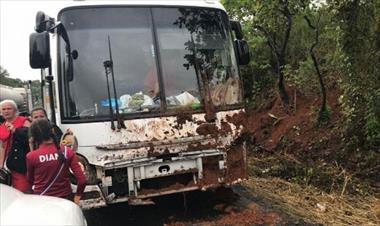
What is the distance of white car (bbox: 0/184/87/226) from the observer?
318 cm

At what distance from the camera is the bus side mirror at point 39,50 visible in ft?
21.2

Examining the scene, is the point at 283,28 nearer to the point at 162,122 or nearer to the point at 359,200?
the point at 359,200

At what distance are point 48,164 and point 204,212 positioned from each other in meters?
3.18

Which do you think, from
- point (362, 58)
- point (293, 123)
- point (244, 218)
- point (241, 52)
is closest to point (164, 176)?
point (244, 218)

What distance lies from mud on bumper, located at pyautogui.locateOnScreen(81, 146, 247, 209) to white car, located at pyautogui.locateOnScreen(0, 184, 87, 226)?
8.53 ft

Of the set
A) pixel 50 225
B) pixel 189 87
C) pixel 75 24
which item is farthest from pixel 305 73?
pixel 50 225

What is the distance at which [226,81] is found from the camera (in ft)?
24.0

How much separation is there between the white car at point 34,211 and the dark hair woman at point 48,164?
1157mm

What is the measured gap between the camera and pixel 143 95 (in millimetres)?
6777

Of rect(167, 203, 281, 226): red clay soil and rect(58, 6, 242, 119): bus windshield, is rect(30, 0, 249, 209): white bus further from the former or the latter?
rect(167, 203, 281, 226): red clay soil

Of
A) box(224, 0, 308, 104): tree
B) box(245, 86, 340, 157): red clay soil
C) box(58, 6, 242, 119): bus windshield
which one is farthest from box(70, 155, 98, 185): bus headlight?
box(224, 0, 308, 104): tree

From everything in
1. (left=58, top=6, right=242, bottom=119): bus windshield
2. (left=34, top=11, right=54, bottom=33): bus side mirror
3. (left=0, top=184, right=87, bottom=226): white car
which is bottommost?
(left=0, top=184, right=87, bottom=226): white car

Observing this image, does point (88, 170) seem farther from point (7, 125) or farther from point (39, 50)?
point (39, 50)

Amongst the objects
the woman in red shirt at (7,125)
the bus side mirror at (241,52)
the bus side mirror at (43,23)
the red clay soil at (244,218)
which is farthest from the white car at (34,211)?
the bus side mirror at (241,52)
